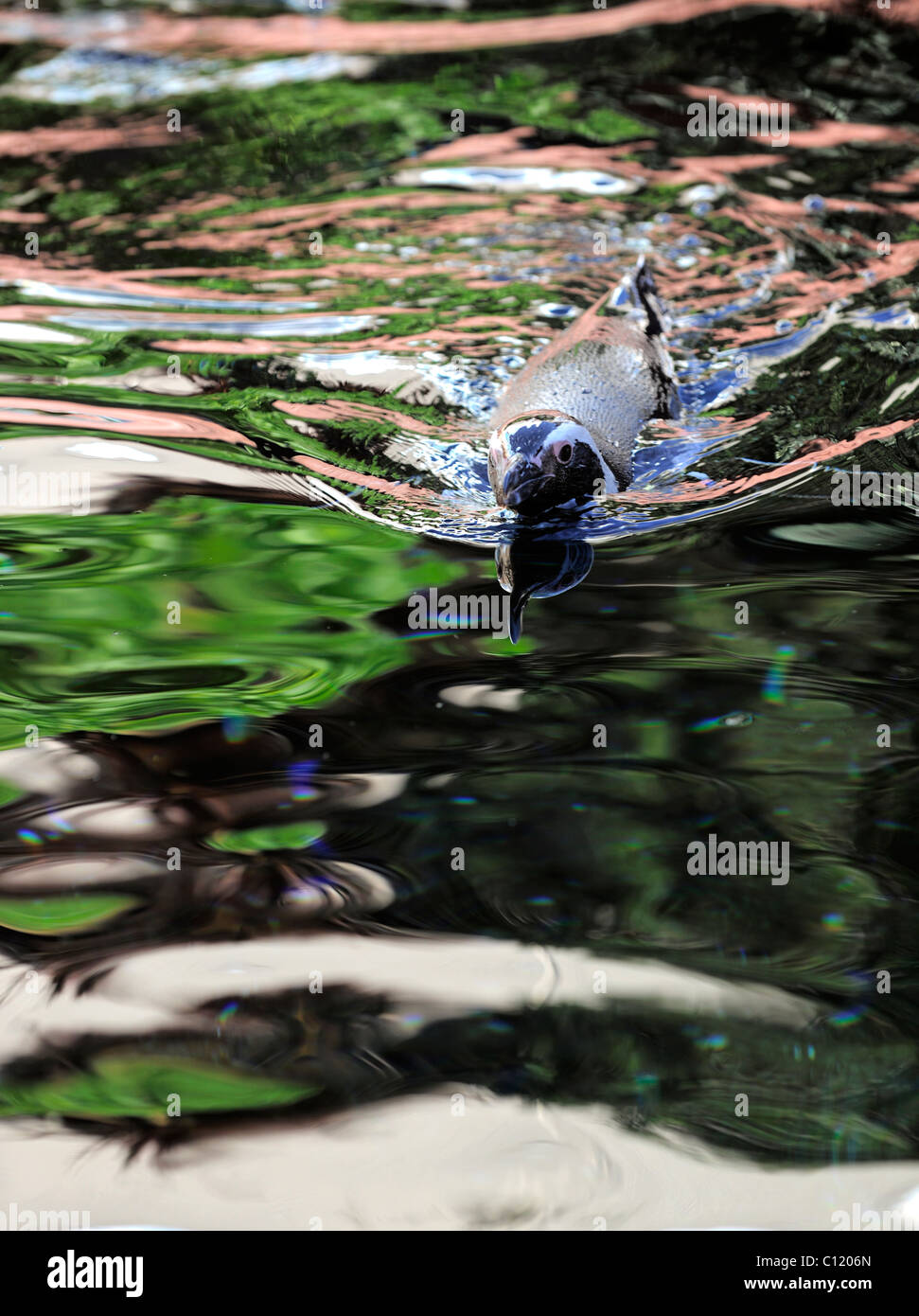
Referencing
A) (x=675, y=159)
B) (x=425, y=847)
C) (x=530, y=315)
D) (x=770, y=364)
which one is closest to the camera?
(x=425, y=847)

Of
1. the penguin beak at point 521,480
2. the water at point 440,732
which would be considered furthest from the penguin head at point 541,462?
the water at point 440,732

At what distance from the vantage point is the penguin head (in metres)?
4.20

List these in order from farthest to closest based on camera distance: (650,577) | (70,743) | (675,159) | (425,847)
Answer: (675,159) < (650,577) < (70,743) < (425,847)

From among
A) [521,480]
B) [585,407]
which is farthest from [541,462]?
[585,407]

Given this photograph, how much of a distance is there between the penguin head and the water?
0.34 feet

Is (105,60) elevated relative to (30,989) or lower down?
elevated

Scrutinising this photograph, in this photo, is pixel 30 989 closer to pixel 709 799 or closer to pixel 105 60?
pixel 709 799

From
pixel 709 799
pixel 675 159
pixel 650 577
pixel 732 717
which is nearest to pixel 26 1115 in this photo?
pixel 709 799

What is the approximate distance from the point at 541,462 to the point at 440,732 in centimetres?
125

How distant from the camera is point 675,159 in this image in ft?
25.2

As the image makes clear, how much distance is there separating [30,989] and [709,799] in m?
1.47

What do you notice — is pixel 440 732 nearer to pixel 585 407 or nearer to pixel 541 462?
pixel 541 462

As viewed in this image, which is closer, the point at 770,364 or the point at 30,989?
the point at 30,989

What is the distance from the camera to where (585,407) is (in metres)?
4.66
